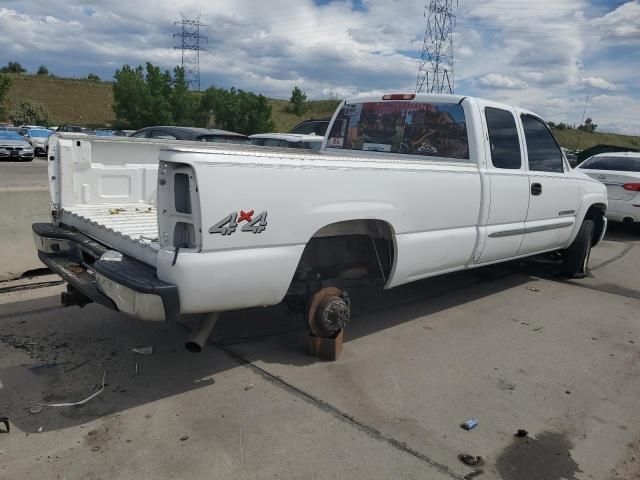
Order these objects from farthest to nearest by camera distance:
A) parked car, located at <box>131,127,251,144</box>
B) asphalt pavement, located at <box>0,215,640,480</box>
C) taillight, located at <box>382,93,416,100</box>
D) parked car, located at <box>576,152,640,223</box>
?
parked car, located at <box>131,127,251,144</box>
parked car, located at <box>576,152,640,223</box>
taillight, located at <box>382,93,416,100</box>
asphalt pavement, located at <box>0,215,640,480</box>

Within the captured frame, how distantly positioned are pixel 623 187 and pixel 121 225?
10305mm

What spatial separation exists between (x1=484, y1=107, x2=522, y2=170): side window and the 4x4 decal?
111 inches

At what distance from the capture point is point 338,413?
3.48m

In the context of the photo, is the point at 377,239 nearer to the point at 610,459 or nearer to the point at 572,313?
the point at 610,459

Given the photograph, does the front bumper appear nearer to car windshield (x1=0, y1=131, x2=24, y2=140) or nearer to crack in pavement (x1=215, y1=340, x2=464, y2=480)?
crack in pavement (x1=215, y1=340, x2=464, y2=480)

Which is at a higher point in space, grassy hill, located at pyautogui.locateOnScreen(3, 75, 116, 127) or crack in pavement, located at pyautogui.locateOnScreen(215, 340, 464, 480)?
grassy hill, located at pyautogui.locateOnScreen(3, 75, 116, 127)

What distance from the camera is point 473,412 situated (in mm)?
3613

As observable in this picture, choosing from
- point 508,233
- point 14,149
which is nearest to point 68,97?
point 14,149

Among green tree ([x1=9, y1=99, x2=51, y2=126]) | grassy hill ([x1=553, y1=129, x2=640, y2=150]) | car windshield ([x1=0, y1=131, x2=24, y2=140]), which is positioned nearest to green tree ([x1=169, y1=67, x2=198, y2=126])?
green tree ([x1=9, y1=99, x2=51, y2=126])

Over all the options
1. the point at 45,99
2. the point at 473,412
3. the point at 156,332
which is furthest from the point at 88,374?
the point at 45,99

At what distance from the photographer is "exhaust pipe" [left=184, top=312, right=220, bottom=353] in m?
3.52

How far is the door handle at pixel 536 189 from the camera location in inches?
223

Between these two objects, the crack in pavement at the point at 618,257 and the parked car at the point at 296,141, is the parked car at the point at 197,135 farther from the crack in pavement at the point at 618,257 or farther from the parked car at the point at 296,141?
the crack in pavement at the point at 618,257

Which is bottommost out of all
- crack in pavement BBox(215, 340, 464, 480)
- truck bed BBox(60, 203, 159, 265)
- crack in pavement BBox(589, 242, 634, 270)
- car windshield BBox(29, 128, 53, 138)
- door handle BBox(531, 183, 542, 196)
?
crack in pavement BBox(589, 242, 634, 270)
